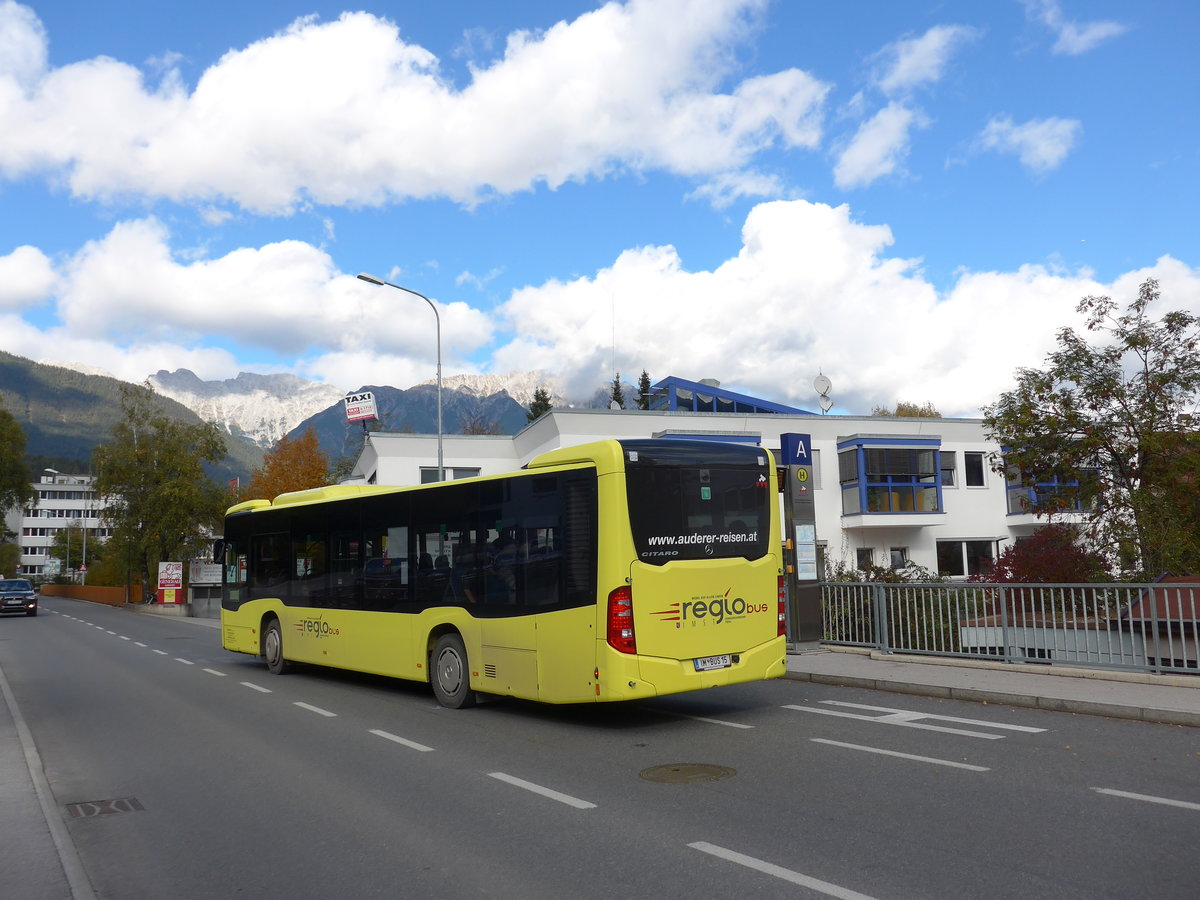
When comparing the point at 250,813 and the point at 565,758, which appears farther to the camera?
the point at 565,758

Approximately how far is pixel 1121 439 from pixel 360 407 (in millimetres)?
57115

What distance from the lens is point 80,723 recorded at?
1138 cm

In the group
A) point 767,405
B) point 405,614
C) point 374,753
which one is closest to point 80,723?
point 405,614

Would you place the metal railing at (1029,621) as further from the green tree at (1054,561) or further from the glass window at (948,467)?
the glass window at (948,467)

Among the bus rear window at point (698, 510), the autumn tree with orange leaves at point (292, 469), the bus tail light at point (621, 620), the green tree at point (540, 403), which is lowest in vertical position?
the bus tail light at point (621, 620)

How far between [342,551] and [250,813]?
7.31m

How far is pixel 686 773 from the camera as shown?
25.2ft

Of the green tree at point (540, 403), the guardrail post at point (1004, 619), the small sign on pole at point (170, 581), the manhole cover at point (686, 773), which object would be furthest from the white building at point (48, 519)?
the manhole cover at point (686, 773)

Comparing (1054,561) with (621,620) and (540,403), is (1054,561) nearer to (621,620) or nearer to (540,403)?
(621,620)

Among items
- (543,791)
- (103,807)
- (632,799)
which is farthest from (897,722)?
(103,807)

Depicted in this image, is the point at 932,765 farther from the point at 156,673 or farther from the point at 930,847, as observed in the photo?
the point at 156,673

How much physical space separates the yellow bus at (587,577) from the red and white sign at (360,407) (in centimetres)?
5634

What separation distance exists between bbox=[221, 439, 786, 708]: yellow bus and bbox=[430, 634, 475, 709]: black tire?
27mm

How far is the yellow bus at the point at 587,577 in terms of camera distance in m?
9.40
